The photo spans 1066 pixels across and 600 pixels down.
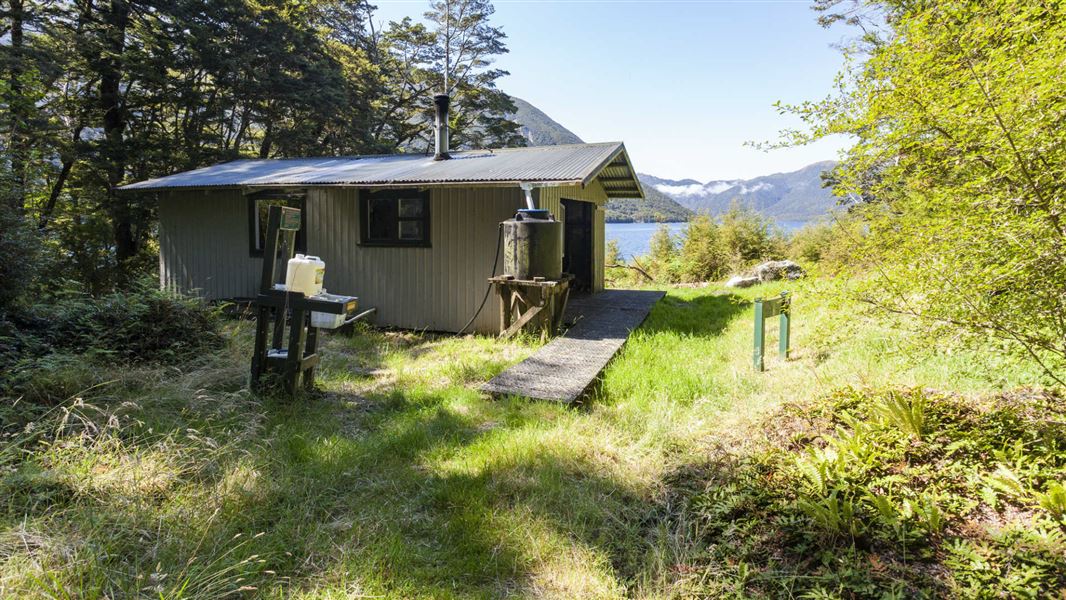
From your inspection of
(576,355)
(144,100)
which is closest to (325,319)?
(576,355)

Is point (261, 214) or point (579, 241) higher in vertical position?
point (261, 214)

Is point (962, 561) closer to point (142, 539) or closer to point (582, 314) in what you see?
point (142, 539)

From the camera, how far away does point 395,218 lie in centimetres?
847

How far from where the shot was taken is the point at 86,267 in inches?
581

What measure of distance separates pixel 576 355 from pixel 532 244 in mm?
1671

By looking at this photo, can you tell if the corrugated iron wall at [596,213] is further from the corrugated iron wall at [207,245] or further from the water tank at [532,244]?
the corrugated iron wall at [207,245]

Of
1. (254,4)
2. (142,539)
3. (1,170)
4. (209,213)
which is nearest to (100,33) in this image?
(254,4)

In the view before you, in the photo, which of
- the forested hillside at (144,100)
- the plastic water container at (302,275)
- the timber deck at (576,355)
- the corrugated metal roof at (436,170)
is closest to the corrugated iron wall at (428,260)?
the corrugated metal roof at (436,170)

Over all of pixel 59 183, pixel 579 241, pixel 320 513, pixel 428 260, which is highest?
pixel 59 183

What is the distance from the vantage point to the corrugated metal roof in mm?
7367

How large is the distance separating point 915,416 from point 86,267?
60.8ft

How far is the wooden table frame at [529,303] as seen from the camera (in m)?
7.08

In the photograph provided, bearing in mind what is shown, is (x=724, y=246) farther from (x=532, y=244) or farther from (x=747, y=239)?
(x=532, y=244)

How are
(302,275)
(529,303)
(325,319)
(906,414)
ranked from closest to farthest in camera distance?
1. (906,414)
2. (302,275)
3. (325,319)
4. (529,303)
